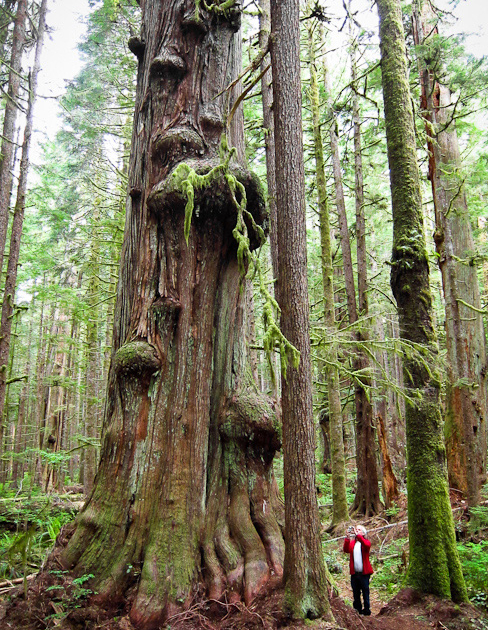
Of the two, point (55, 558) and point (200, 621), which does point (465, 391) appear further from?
point (55, 558)

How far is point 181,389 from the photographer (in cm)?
436

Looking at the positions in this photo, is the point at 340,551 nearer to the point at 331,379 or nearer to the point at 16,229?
the point at 331,379

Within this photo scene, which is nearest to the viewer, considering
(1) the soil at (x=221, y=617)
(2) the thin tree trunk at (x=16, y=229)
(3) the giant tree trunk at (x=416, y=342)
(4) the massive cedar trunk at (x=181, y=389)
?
(1) the soil at (x=221, y=617)

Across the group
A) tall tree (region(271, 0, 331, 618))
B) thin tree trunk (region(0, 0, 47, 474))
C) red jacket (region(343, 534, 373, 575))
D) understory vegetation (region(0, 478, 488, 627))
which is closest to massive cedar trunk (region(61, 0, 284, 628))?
understory vegetation (region(0, 478, 488, 627))

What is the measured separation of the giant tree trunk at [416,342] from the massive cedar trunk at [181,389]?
58.9 inches

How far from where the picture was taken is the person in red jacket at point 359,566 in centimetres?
498

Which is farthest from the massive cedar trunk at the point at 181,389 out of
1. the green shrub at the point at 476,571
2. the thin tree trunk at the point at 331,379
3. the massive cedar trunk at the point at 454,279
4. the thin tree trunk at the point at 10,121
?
the thin tree trunk at the point at 10,121

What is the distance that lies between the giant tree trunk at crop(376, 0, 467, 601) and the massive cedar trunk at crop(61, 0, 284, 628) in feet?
4.91

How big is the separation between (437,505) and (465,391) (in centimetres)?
346

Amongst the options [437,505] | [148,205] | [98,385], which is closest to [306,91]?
[148,205]

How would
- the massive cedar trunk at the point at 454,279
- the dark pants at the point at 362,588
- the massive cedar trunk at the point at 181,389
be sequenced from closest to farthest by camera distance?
the massive cedar trunk at the point at 181,389
the dark pants at the point at 362,588
the massive cedar trunk at the point at 454,279

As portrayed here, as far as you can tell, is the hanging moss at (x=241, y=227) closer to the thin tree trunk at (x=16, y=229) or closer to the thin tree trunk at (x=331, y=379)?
the thin tree trunk at (x=331, y=379)

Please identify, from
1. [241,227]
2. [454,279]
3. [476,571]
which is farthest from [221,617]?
[454,279]

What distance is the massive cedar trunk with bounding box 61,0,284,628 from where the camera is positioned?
3.87 m
